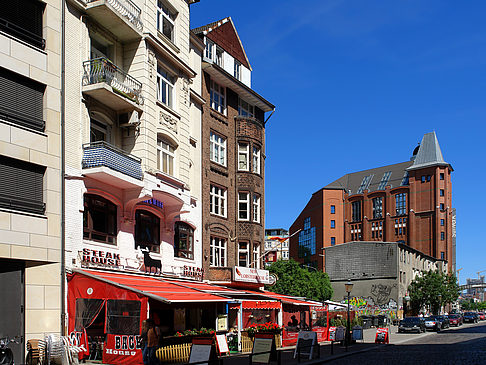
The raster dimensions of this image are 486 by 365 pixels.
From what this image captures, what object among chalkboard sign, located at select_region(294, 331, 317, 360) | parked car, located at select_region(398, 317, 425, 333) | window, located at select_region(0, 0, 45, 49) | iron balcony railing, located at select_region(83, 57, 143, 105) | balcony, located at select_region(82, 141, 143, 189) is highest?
window, located at select_region(0, 0, 45, 49)

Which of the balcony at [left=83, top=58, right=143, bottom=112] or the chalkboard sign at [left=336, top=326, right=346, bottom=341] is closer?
the balcony at [left=83, top=58, right=143, bottom=112]

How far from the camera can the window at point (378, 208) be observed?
115 meters

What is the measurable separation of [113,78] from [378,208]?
325ft

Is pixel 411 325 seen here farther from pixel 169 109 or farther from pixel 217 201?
pixel 169 109

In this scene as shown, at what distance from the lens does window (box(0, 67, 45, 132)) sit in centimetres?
1862

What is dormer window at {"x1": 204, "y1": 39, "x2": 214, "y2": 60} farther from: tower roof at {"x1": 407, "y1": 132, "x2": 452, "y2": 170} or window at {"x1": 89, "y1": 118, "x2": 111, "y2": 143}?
tower roof at {"x1": 407, "y1": 132, "x2": 452, "y2": 170}

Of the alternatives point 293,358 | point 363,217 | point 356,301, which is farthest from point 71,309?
point 363,217

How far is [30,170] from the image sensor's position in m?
19.3

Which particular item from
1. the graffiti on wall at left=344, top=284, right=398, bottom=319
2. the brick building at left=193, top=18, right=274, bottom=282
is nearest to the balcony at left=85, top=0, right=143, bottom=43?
the brick building at left=193, top=18, right=274, bottom=282

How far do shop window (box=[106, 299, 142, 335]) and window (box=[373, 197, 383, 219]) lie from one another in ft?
329

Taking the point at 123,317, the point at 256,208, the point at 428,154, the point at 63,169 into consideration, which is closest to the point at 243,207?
the point at 256,208

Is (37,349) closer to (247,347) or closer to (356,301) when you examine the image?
(247,347)

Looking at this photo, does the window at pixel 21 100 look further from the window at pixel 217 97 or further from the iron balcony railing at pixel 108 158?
the window at pixel 217 97

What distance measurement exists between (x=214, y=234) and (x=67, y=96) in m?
13.6
